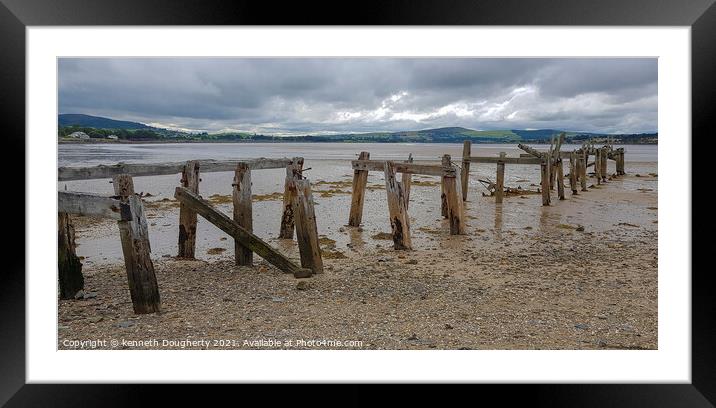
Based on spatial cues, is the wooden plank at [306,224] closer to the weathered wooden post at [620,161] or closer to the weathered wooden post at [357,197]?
the weathered wooden post at [357,197]

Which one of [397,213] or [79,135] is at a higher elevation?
[79,135]

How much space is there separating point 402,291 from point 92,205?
13.4 feet

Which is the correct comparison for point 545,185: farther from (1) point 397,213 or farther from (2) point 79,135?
(2) point 79,135

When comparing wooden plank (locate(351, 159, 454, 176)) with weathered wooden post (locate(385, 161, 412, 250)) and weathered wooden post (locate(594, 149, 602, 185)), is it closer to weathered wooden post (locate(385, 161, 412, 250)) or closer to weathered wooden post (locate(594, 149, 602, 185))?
weathered wooden post (locate(385, 161, 412, 250))

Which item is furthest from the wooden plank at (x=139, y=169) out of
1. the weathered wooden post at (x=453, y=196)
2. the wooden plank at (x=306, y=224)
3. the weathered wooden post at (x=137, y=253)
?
the weathered wooden post at (x=453, y=196)

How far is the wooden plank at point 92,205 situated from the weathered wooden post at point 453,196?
706cm

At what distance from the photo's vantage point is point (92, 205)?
537 centimetres

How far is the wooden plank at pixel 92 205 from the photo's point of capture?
17.3 ft
